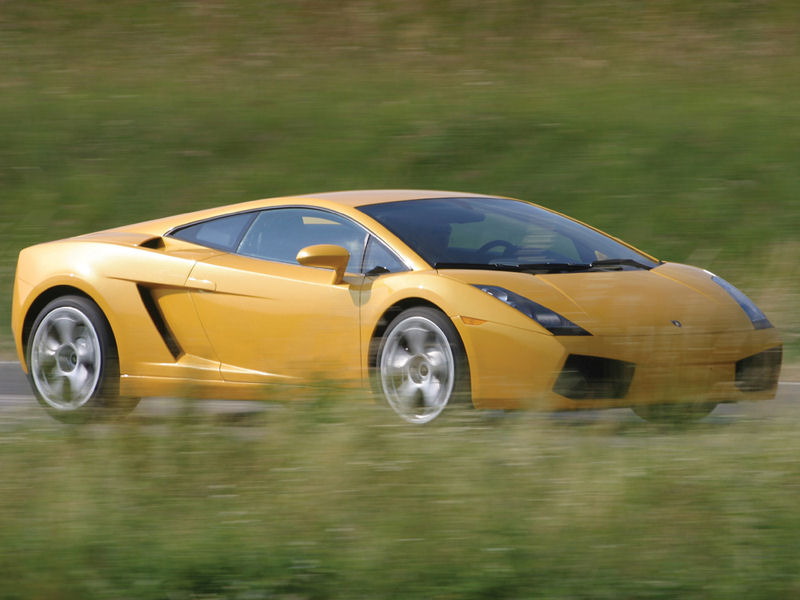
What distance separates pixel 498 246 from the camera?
6.30 metres

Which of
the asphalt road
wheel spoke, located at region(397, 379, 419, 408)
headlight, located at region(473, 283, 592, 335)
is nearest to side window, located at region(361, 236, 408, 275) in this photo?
headlight, located at region(473, 283, 592, 335)

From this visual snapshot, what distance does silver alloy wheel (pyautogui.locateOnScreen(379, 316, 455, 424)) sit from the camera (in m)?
5.50

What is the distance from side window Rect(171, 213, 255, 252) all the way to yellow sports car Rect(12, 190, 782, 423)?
0.03ft

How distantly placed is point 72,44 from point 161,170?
5.18 m

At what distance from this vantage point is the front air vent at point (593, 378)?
542 cm

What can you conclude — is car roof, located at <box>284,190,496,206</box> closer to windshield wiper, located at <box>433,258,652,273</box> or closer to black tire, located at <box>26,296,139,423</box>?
windshield wiper, located at <box>433,258,652,273</box>

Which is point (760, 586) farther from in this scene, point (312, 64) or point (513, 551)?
point (312, 64)

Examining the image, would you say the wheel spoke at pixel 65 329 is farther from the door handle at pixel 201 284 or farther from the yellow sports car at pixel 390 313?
the door handle at pixel 201 284

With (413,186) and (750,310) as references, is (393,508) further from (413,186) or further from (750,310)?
(413,186)

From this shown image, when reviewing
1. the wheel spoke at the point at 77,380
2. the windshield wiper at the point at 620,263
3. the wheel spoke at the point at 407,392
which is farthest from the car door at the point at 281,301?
the windshield wiper at the point at 620,263

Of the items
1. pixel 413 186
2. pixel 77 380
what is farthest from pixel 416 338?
pixel 413 186

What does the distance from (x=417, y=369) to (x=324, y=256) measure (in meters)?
0.77

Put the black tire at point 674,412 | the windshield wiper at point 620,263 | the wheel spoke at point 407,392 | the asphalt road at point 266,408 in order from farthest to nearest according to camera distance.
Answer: the windshield wiper at point 620,263
the wheel spoke at point 407,392
the black tire at point 674,412
the asphalt road at point 266,408

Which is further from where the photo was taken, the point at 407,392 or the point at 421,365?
the point at 421,365
